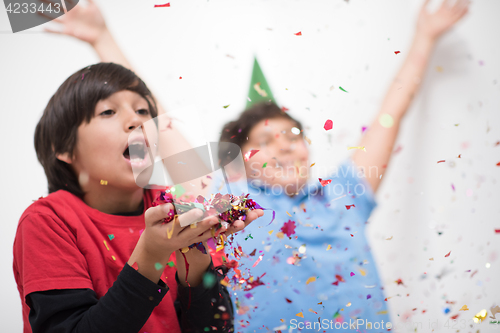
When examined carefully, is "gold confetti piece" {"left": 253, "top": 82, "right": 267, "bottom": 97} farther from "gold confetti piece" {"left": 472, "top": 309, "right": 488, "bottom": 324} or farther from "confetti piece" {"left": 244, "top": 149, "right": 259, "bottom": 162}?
"gold confetti piece" {"left": 472, "top": 309, "right": 488, "bottom": 324}

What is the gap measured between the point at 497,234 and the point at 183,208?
94cm

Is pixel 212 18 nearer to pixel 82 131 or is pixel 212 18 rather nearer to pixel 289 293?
pixel 82 131

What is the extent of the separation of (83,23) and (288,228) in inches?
30.8

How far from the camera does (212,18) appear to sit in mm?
894

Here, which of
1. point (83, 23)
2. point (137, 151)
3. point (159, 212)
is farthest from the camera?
point (83, 23)

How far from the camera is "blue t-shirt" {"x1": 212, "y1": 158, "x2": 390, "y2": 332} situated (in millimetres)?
801

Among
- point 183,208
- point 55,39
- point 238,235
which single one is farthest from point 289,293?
point 55,39

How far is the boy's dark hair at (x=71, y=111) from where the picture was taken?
631 millimetres

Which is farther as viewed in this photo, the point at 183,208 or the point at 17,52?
the point at 17,52

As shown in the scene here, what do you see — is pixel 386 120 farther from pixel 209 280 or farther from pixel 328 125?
pixel 209 280

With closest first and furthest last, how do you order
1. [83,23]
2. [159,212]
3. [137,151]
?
[159,212] → [137,151] → [83,23]

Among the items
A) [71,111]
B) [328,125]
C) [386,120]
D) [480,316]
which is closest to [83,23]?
[71,111]

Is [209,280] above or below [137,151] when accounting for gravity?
below

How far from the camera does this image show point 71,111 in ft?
2.07
